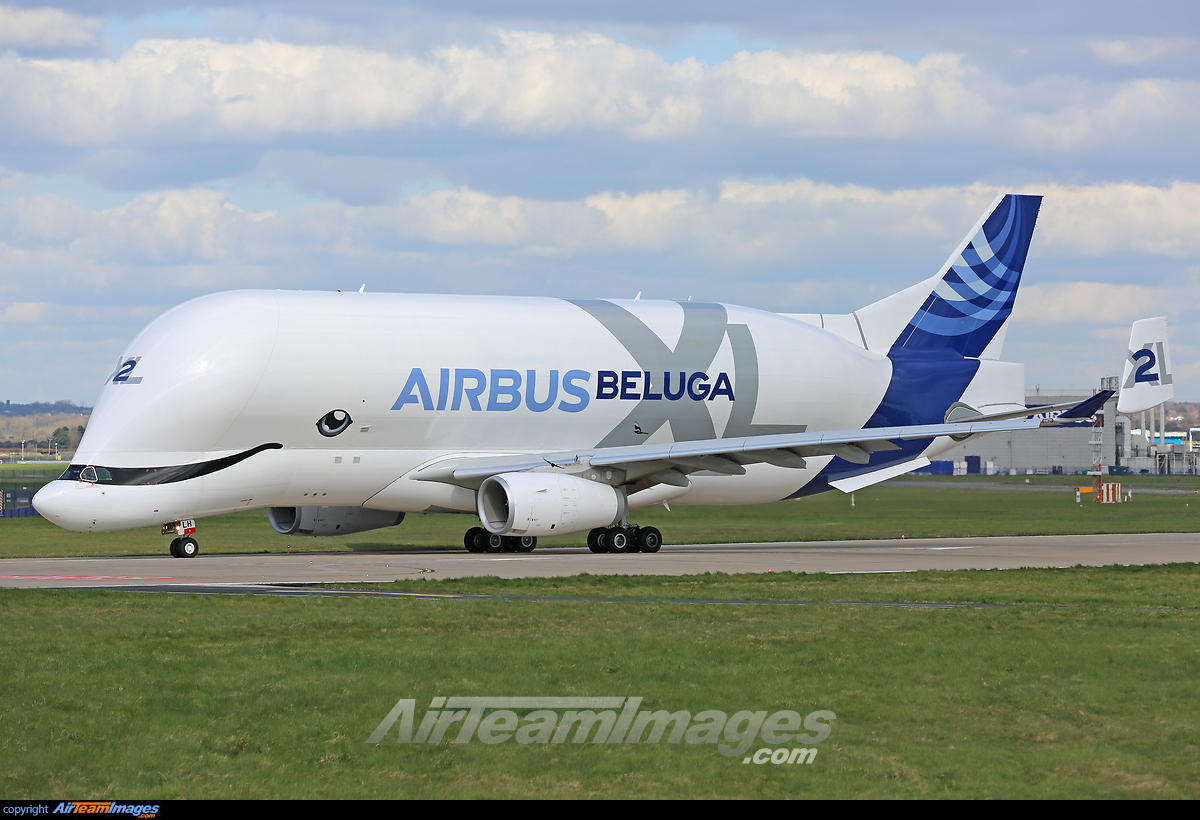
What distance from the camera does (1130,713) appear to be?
1109 centimetres

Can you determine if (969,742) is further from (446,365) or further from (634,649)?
(446,365)

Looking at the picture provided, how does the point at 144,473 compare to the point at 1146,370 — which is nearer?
the point at 144,473

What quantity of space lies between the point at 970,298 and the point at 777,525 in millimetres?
9561

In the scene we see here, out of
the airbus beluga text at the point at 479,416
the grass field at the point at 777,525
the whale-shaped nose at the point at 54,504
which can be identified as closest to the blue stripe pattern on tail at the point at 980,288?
the airbus beluga text at the point at 479,416

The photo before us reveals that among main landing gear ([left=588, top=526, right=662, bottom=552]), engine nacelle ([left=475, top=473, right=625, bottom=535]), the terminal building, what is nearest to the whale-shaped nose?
engine nacelle ([left=475, top=473, right=625, bottom=535])

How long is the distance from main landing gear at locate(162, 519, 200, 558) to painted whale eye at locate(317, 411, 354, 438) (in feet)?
11.6

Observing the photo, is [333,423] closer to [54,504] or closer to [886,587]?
[54,504]

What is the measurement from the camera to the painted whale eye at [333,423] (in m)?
29.8

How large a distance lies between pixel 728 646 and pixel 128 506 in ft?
58.3

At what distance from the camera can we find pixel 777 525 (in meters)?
43.3

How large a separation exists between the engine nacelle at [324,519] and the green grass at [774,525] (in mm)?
912

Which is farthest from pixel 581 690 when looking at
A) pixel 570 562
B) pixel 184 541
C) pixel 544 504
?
pixel 184 541

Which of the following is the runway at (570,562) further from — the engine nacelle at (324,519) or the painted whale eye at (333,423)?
the painted whale eye at (333,423)
